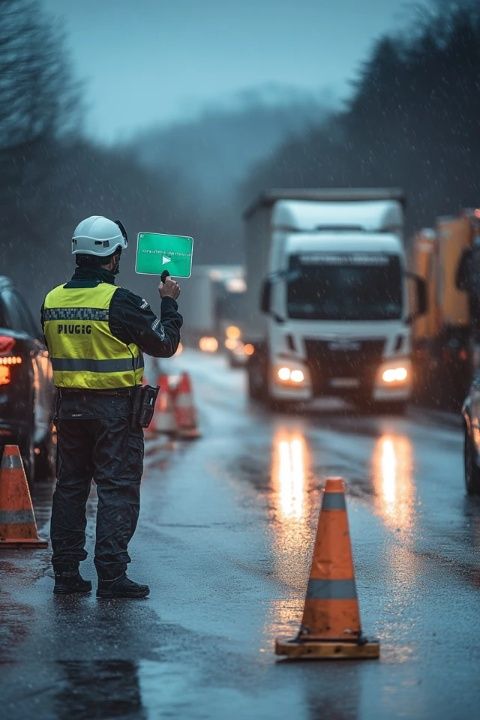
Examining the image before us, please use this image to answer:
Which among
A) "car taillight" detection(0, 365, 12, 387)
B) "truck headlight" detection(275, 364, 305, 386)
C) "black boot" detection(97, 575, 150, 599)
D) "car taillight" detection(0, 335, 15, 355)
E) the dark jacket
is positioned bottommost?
"black boot" detection(97, 575, 150, 599)

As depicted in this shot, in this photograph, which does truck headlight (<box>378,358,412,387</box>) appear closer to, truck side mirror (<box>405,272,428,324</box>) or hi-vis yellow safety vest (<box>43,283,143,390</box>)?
truck side mirror (<box>405,272,428,324</box>)

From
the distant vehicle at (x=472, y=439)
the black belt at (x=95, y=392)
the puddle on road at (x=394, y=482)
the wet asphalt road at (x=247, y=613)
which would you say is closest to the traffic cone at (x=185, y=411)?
the puddle on road at (x=394, y=482)

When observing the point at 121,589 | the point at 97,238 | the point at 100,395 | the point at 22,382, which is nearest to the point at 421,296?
the point at 22,382

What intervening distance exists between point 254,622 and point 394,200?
2539 cm

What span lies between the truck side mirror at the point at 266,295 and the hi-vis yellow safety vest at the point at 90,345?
21618mm

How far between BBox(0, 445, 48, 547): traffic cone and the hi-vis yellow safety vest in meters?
1.96

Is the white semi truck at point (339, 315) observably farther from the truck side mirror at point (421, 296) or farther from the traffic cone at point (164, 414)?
the traffic cone at point (164, 414)

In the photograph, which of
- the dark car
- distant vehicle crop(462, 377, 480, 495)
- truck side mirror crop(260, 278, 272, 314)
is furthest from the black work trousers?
truck side mirror crop(260, 278, 272, 314)

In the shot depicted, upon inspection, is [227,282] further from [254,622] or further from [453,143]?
[254,622]

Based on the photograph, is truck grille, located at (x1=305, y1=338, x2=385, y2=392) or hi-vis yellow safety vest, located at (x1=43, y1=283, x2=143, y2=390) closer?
hi-vis yellow safety vest, located at (x1=43, y1=283, x2=143, y2=390)

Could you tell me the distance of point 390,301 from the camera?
30.3 m

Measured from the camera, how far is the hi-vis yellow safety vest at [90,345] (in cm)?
878

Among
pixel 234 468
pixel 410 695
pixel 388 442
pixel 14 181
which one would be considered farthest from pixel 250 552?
pixel 14 181

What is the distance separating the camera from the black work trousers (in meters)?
8.75
